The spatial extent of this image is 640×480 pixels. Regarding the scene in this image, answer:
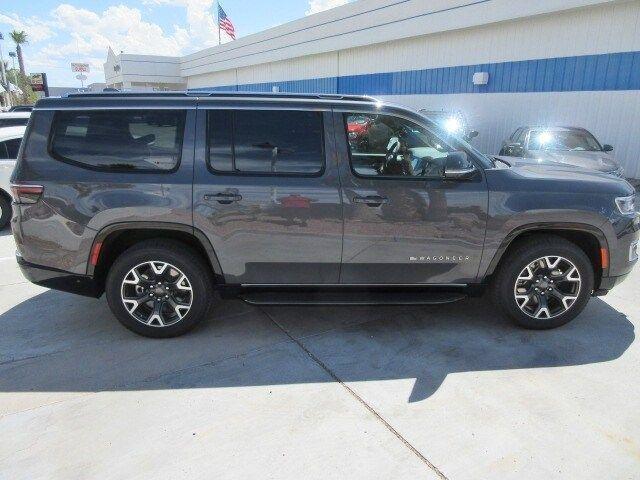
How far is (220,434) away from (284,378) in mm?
703

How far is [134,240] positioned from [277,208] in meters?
1.25

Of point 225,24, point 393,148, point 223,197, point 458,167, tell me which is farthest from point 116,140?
point 225,24

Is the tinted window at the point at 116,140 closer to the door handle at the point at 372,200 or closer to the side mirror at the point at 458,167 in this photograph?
the door handle at the point at 372,200

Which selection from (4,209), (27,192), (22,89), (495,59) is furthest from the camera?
(22,89)

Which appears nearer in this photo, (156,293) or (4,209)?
(156,293)

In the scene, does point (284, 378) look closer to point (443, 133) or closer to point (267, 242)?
point (267, 242)

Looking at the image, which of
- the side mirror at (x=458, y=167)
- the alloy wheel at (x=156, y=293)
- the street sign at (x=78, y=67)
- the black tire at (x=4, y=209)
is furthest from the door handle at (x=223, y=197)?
the street sign at (x=78, y=67)

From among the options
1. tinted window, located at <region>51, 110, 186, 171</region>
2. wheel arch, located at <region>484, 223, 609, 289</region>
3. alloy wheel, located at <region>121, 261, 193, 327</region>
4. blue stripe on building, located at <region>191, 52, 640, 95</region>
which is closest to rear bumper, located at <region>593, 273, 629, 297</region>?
wheel arch, located at <region>484, 223, 609, 289</region>

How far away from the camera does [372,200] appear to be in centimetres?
369

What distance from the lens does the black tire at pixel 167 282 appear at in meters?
3.75

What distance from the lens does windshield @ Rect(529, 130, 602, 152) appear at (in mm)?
9898

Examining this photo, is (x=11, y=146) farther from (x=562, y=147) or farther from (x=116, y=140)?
(x=562, y=147)

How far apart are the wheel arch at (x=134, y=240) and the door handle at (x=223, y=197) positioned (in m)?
0.28

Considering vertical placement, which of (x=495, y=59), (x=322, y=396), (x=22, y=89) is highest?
(x=22, y=89)
